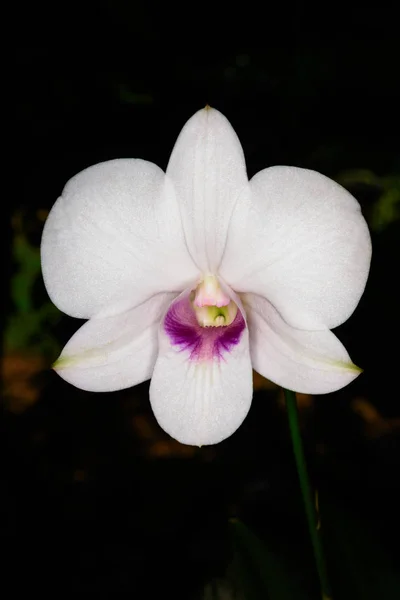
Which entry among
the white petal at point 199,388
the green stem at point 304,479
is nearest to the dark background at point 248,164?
the green stem at point 304,479

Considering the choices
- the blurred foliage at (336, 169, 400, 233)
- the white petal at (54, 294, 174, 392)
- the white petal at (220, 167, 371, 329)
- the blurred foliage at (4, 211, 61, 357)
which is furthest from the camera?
the blurred foliage at (4, 211, 61, 357)

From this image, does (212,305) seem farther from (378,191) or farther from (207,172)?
(378,191)

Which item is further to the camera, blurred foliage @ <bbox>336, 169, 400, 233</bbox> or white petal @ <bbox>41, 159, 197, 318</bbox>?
blurred foliage @ <bbox>336, 169, 400, 233</bbox>

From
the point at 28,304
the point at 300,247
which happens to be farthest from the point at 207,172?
the point at 28,304

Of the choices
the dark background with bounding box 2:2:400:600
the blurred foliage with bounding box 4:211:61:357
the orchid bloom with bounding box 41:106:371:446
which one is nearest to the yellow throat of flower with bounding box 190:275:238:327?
the orchid bloom with bounding box 41:106:371:446

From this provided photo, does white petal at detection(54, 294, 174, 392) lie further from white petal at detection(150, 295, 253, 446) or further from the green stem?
the green stem

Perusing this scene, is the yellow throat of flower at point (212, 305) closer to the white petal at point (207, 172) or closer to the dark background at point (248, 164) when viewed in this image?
the white petal at point (207, 172)
